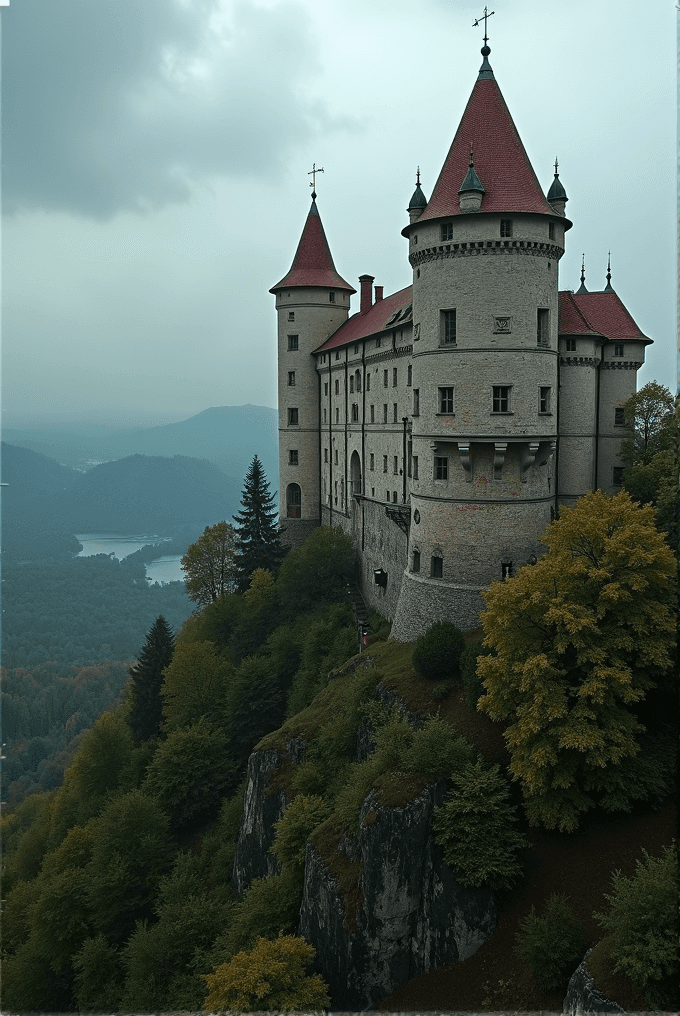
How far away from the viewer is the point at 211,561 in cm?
7131

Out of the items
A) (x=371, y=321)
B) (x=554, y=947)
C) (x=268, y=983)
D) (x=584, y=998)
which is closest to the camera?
(x=584, y=998)

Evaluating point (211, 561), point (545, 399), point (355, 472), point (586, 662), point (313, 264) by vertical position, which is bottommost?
point (211, 561)

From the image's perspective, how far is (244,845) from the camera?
119 feet

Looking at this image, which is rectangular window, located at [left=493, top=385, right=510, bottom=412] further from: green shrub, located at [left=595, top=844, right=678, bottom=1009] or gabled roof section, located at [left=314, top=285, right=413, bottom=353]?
green shrub, located at [left=595, top=844, right=678, bottom=1009]

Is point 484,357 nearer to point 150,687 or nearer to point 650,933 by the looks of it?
point 650,933

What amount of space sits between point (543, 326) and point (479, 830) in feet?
74.2

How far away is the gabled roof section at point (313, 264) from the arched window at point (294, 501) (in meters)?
18.7

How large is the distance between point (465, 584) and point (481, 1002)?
55.4 feet

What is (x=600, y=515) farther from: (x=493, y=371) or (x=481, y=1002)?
(x=481, y=1002)

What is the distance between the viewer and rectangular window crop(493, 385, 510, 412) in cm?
3297

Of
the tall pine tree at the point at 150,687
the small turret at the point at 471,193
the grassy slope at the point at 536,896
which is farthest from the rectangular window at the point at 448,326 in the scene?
the tall pine tree at the point at 150,687

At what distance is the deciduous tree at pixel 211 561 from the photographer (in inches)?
2795

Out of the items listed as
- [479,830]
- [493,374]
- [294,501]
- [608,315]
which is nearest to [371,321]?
[608,315]

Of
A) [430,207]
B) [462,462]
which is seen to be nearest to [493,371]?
[462,462]
